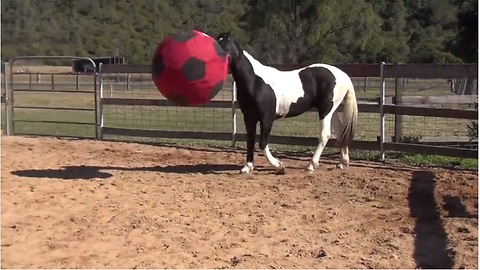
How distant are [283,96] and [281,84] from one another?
0.15 meters

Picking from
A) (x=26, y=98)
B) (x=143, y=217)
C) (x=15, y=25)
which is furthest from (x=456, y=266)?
(x=15, y=25)

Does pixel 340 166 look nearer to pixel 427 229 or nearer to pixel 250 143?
pixel 250 143

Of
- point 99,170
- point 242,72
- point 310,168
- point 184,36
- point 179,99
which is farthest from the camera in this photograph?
point 99,170

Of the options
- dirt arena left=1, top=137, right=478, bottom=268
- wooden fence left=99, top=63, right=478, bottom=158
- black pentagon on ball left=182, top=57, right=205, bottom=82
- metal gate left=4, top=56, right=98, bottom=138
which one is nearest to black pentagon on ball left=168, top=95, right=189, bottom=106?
black pentagon on ball left=182, top=57, right=205, bottom=82

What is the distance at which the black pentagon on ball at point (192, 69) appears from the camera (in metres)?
6.68

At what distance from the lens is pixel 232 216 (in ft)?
19.9

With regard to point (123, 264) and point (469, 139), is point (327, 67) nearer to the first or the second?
point (469, 139)

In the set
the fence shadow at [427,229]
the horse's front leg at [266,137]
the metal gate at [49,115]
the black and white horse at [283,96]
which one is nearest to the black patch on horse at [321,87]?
the black and white horse at [283,96]

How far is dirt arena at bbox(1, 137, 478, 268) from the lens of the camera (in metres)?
4.88

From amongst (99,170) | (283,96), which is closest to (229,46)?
(283,96)

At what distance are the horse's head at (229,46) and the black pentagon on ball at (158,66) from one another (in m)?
1.05

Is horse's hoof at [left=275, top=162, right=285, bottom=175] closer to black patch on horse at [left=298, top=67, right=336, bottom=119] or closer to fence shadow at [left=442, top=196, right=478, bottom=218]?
black patch on horse at [left=298, top=67, right=336, bottom=119]

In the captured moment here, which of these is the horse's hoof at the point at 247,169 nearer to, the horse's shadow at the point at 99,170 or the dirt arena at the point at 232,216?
the dirt arena at the point at 232,216

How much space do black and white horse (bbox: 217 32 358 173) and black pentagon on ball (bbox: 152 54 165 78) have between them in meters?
1.07
